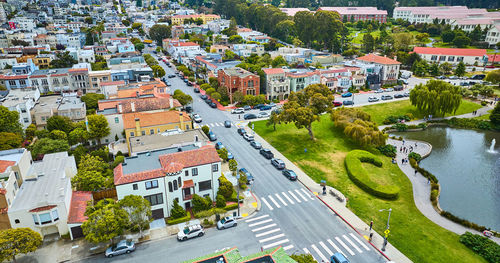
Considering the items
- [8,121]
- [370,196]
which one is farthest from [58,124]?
[370,196]

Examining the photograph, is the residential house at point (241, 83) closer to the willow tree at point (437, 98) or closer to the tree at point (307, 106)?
the tree at point (307, 106)

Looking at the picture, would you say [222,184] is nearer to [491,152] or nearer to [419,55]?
[491,152]

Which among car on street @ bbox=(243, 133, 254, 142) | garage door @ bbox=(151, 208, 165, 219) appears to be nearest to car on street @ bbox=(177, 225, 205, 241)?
garage door @ bbox=(151, 208, 165, 219)

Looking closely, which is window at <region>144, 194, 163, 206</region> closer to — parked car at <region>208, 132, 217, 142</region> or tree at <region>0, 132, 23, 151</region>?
parked car at <region>208, 132, 217, 142</region>

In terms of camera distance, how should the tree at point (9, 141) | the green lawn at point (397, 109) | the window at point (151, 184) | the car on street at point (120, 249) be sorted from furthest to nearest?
the green lawn at point (397, 109), the tree at point (9, 141), the window at point (151, 184), the car on street at point (120, 249)

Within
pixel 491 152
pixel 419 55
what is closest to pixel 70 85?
pixel 491 152

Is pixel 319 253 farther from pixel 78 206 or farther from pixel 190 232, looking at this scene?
pixel 78 206

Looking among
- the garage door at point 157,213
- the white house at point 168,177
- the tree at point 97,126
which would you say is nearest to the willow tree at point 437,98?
the white house at point 168,177
